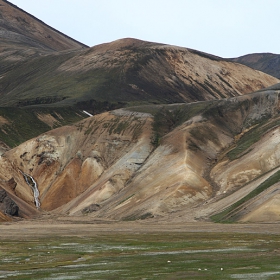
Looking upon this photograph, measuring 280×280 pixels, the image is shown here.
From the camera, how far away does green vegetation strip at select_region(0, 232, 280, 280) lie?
42812 mm

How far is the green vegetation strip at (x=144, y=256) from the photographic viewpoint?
42812 millimetres

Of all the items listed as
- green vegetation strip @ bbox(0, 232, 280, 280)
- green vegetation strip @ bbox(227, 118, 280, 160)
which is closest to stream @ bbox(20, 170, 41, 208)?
green vegetation strip @ bbox(227, 118, 280, 160)

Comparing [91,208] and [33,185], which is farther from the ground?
[33,185]

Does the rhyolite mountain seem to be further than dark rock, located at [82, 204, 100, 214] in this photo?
No

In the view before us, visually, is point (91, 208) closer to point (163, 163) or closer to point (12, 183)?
point (163, 163)

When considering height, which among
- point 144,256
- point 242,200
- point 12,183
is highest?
point 144,256

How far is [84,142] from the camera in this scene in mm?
158125

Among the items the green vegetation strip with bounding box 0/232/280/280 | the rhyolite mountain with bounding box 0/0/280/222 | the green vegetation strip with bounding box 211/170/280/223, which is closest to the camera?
the green vegetation strip with bounding box 0/232/280/280

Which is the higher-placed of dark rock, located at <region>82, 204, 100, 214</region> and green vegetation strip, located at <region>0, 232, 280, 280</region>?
green vegetation strip, located at <region>0, 232, 280, 280</region>

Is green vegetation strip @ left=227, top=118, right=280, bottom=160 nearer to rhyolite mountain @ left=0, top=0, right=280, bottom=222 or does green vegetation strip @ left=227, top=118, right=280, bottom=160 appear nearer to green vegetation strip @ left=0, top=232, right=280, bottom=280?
rhyolite mountain @ left=0, top=0, right=280, bottom=222

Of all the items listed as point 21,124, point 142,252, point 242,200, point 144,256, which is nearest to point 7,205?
point 242,200

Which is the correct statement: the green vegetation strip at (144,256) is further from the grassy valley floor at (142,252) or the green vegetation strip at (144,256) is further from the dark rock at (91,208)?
the dark rock at (91,208)

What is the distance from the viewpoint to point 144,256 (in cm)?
5512

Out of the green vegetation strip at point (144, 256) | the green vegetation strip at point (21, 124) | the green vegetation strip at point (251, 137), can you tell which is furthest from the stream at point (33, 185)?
the green vegetation strip at point (144, 256)
